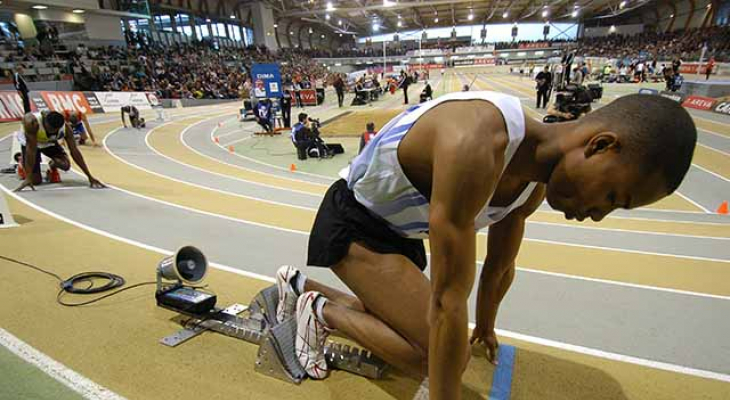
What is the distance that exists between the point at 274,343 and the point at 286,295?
1.05ft

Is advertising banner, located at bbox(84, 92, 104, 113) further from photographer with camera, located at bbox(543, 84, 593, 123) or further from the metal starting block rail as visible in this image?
the metal starting block rail

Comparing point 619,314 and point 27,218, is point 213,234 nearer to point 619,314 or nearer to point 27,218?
point 27,218

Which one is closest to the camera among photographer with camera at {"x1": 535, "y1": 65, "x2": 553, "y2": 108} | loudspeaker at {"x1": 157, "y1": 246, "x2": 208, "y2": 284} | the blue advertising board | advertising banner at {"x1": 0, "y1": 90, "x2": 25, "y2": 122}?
loudspeaker at {"x1": 157, "y1": 246, "x2": 208, "y2": 284}

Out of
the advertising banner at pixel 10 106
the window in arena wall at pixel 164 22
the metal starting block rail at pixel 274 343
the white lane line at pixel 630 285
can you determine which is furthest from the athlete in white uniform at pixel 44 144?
the window in arena wall at pixel 164 22

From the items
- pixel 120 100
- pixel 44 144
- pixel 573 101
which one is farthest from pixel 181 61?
pixel 573 101

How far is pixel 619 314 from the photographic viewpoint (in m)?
2.36

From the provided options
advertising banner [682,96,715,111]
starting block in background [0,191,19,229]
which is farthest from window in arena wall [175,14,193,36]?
advertising banner [682,96,715,111]

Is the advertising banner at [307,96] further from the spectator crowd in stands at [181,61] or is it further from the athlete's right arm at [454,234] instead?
the athlete's right arm at [454,234]

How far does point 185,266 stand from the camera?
2.46 m

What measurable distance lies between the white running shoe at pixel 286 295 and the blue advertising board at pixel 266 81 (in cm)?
1335

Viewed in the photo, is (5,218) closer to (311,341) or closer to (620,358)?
(311,341)

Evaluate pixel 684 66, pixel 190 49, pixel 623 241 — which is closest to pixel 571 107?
pixel 623 241

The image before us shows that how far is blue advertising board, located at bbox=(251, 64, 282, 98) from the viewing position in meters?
14.2

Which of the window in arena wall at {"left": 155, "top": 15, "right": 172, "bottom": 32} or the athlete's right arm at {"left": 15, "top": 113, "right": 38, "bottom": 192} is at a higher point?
the window in arena wall at {"left": 155, "top": 15, "right": 172, "bottom": 32}
